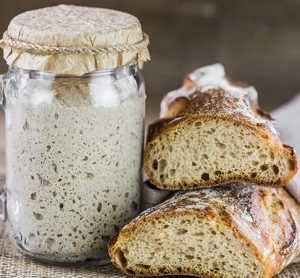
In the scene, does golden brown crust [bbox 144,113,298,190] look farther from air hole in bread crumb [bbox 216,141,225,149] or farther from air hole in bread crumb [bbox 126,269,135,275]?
air hole in bread crumb [bbox 126,269,135,275]

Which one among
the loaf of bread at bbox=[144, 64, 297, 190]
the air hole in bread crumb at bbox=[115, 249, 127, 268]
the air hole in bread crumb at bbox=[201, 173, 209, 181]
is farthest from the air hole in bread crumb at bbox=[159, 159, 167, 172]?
the air hole in bread crumb at bbox=[115, 249, 127, 268]

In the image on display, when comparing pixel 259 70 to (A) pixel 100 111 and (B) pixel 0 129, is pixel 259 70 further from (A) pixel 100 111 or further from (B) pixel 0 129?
Answer: (A) pixel 100 111

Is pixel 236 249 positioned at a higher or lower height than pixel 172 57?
higher

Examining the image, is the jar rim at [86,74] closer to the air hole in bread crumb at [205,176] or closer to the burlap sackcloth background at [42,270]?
the air hole in bread crumb at [205,176]

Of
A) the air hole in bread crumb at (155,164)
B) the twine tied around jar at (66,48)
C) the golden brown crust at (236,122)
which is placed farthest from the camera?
the air hole in bread crumb at (155,164)

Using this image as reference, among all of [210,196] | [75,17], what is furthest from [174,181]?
[75,17]

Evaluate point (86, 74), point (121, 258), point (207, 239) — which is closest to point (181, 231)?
point (207, 239)

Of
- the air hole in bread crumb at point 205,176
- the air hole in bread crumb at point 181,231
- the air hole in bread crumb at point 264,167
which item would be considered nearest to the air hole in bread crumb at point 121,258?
the air hole in bread crumb at point 181,231
